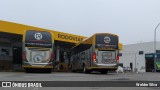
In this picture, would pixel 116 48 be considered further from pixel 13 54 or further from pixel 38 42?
pixel 13 54

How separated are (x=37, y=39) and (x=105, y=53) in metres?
5.77

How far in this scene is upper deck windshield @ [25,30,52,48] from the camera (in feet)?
97.9

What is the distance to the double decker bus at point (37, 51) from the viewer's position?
29.6 metres

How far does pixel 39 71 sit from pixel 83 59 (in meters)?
4.48

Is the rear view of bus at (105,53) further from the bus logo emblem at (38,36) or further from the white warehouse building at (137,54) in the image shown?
the white warehouse building at (137,54)

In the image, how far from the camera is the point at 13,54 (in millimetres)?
47906

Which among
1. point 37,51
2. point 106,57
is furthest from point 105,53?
point 37,51

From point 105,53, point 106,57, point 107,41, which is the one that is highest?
point 107,41

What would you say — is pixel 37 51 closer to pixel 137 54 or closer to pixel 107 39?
pixel 107 39

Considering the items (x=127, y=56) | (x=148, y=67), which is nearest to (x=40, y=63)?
(x=148, y=67)

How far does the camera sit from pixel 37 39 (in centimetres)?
3012

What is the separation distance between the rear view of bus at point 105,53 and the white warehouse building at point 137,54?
1916 inches

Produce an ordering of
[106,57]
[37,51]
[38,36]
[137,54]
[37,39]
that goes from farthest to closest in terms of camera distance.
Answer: [137,54] < [38,36] < [37,39] < [37,51] < [106,57]

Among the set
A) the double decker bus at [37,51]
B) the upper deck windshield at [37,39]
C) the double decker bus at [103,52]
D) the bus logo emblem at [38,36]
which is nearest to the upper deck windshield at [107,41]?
the double decker bus at [103,52]
